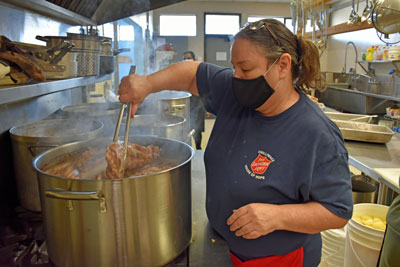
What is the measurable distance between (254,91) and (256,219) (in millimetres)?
397

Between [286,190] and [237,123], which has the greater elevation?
[237,123]

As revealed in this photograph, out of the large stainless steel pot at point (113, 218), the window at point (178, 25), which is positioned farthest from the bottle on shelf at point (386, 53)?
the large stainless steel pot at point (113, 218)

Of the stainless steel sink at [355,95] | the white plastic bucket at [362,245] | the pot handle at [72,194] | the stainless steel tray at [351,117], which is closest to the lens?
the pot handle at [72,194]

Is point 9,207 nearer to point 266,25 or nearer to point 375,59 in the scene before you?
point 266,25

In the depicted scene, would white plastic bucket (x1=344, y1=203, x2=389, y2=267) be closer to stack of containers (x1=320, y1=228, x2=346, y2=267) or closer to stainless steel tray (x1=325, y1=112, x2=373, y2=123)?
stack of containers (x1=320, y1=228, x2=346, y2=267)

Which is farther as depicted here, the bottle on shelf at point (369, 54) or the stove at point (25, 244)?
the bottle on shelf at point (369, 54)

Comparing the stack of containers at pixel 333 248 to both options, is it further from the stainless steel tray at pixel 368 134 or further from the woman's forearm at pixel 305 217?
the woman's forearm at pixel 305 217

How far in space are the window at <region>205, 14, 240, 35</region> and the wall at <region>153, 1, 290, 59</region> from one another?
134mm

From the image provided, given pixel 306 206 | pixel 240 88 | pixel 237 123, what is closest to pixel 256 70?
pixel 240 88

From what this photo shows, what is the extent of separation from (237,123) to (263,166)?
0.20 metres

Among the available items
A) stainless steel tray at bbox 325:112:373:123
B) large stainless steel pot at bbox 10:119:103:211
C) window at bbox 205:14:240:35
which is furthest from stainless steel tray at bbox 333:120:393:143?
window at bbox 205:14:240:35

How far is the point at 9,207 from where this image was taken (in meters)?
1.28

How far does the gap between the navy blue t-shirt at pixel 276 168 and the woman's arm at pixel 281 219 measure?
31 millimetres

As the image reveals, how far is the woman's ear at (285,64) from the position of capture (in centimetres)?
93
